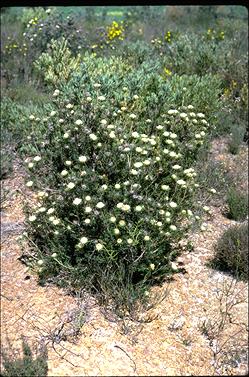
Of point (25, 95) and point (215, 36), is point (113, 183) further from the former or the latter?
point (215, 36)

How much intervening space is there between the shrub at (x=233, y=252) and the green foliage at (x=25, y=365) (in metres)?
1.87

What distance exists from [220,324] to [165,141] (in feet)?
5.17

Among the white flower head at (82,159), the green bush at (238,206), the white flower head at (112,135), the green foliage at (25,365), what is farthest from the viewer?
the green bush at (238,206)

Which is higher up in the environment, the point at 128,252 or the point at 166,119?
the point at 166,119

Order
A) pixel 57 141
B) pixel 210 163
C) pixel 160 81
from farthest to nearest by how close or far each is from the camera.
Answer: pixel 210 163 → pixel 160 81 → pixel 57 141

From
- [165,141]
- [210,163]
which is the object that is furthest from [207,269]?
[210,163]

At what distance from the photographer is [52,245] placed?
13.8ft

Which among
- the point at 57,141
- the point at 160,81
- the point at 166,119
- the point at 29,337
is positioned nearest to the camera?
the point at 29,337

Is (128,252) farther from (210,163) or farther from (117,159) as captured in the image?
(210,163)

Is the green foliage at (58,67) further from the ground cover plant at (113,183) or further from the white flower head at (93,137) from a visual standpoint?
the white flower head at (93,137)

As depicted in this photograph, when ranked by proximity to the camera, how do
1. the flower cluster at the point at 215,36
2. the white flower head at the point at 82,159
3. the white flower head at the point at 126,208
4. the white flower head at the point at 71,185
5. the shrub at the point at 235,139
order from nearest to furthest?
the white flower head at the point at 126,208
the white flower head at the point at 71,185
the white flower head at the point at 82,159
the shrub at the point at 235,139
the flower cluster at the point at 215,36

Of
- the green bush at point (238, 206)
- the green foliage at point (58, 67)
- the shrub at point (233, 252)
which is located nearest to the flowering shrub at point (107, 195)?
the shrub at point (233, 252)

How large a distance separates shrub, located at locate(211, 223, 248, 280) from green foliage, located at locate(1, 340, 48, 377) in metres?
1.87

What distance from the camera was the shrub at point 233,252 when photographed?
14.2 feet
